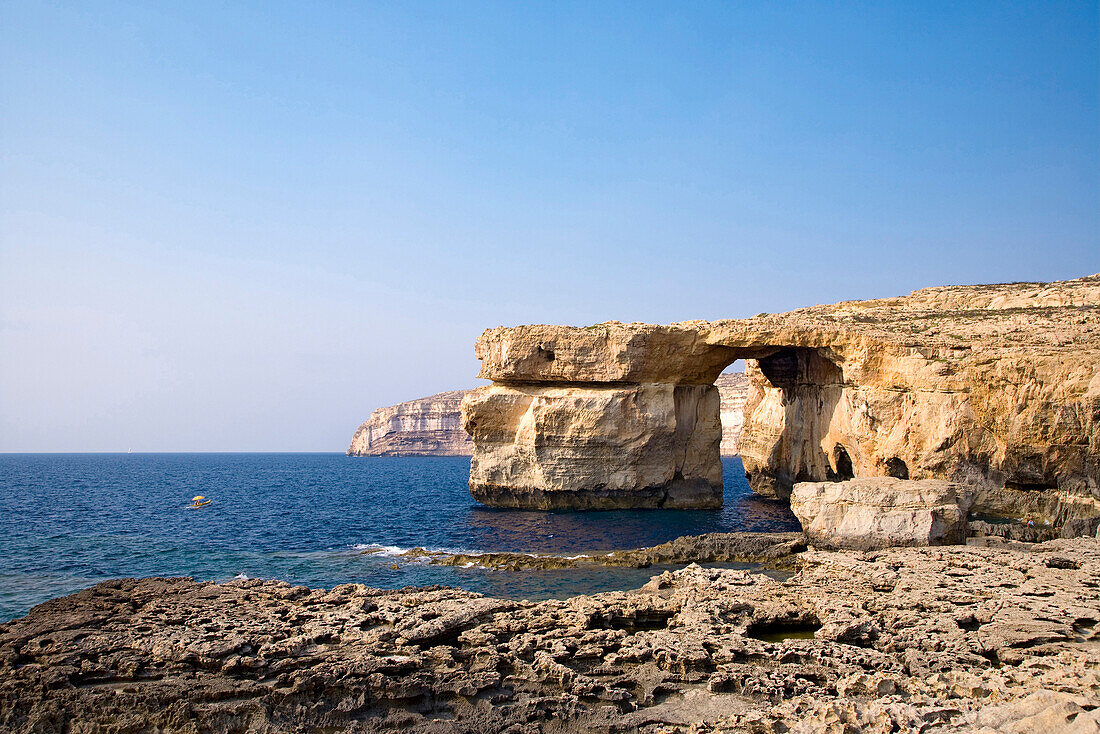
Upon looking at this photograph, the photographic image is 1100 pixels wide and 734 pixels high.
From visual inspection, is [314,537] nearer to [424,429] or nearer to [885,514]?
[885,514]

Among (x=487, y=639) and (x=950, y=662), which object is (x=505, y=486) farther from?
(x=950, y=662)

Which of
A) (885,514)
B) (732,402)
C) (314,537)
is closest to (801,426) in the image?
(885,514)

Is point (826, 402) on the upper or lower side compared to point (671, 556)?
upper

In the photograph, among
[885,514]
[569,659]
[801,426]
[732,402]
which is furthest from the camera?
[732,402]

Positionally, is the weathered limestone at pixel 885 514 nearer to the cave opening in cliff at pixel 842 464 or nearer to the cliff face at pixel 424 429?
the cave opening in cliff at pixel 842 464

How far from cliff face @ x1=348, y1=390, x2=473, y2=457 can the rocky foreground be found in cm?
11347

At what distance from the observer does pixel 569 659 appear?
11562 millimetres

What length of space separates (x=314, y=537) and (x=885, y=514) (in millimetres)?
20727

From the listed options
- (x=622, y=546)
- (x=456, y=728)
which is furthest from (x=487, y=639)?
(x=622, y=546)

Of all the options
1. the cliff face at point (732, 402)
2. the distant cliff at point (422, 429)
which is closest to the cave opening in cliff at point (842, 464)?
the cliff face at point (732, 402)

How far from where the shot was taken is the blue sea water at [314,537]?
1961 centimetres

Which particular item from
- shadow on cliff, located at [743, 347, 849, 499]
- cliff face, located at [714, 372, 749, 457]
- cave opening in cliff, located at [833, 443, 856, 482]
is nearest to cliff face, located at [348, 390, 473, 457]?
cliff face, located at [714, 372, 749, 457]

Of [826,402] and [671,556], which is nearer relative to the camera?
[671,556]

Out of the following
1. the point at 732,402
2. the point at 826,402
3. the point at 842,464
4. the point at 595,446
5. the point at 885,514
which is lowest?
the point at 885,514
